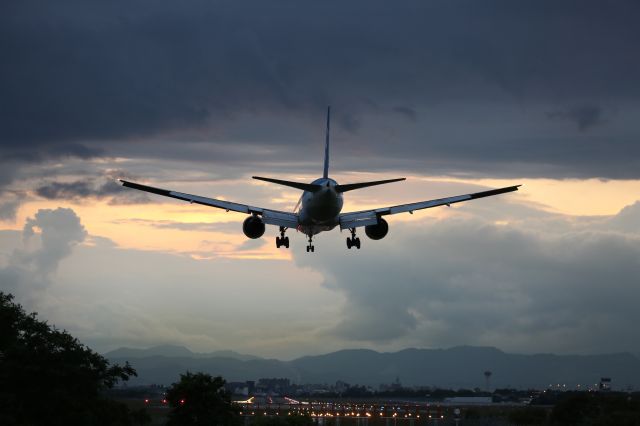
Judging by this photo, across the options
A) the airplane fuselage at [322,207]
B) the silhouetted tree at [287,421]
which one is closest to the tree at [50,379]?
the silhouetted tree at [287,421]

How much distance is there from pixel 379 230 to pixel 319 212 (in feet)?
35.6

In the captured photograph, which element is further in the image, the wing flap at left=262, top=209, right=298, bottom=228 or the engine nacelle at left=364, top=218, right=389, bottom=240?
the engine nacelle at left=364, top=218, right=389, bottom=240

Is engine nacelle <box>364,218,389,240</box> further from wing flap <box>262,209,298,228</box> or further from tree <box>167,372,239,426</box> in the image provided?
tree <box>167,372,239,426</box>

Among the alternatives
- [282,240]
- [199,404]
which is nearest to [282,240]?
[282,240]

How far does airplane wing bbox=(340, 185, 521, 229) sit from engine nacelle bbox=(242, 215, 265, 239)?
8413 millimetres

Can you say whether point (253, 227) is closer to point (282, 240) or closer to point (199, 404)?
point (282, 240)

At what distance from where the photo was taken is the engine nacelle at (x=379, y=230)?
10762 centimetres

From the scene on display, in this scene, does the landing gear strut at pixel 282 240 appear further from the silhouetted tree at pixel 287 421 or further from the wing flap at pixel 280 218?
the silhouetted tree at pixel 287 421

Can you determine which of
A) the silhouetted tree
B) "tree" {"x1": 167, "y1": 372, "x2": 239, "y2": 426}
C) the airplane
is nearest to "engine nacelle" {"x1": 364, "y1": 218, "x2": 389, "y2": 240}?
the airplane

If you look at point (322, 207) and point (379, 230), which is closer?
point (322, 207)

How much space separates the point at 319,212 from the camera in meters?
99.1

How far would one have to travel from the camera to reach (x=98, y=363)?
111188 millimetres

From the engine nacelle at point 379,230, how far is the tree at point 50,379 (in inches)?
1226

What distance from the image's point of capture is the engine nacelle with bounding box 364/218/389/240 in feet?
353
